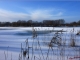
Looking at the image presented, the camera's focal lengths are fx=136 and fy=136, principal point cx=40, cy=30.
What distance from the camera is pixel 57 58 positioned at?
7.89 ft

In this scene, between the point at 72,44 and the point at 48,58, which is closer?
the point at 48,58

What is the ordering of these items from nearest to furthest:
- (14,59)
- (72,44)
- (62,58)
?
(14,59)
(62,58)
(72,44)

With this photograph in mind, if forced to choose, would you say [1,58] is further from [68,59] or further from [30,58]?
→ [68,59]

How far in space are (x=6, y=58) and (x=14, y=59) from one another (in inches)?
6.3

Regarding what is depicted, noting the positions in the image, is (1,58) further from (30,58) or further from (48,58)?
(48,58)

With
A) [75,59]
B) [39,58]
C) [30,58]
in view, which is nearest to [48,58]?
[39,58]

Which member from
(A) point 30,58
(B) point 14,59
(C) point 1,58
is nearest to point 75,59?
(A) point 30,58

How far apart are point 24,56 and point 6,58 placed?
12.0 inches

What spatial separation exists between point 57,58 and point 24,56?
581mm

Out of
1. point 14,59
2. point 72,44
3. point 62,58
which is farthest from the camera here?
point 72,44

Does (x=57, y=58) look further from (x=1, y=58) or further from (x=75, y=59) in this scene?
(x=1, y=58)

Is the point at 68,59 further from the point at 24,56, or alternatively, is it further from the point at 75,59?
the point at 24,56

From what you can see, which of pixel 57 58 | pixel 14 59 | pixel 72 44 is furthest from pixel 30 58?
pixel 72 44

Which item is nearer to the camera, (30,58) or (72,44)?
(30,58)
